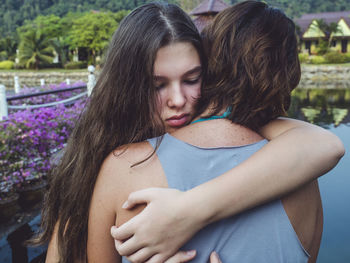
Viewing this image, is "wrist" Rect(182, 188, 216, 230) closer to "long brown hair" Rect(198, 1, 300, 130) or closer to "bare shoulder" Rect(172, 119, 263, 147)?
"bare shoulder" Rect(172, 119, 263, 147)

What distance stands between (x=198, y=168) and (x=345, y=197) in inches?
154

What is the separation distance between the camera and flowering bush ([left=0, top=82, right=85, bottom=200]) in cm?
335

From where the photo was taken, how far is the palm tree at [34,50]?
103 ft

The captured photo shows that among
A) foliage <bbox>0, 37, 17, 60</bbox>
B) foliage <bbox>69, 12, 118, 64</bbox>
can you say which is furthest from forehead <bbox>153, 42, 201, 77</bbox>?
foliage <bbox>0, 37, 17, 60</bbox>

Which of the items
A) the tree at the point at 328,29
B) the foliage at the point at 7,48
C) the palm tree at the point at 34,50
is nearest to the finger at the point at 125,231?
the palm tree at the point at 34,50

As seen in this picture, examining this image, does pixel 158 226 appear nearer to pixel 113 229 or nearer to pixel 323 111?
pixel 113 229

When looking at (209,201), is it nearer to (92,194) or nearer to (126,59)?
(92,194)

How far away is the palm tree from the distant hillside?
27.4 meters

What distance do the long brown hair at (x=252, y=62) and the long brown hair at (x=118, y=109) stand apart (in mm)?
188

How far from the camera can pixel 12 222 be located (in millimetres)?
3236

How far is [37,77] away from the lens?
28.5 metres

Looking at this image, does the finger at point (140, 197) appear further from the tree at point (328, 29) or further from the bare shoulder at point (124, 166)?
the tree at point (328, 29)

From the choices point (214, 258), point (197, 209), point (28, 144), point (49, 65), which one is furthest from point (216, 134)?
point (49, 65)

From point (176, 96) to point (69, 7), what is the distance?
67054 mm
